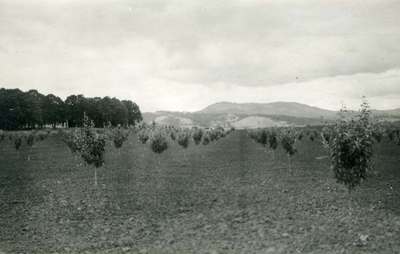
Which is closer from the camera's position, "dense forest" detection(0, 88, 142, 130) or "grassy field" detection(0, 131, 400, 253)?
"grassy field" detection(0, 131, 400, 253)

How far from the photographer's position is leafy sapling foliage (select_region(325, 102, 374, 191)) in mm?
17297

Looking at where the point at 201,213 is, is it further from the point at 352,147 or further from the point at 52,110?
the point at 52,110

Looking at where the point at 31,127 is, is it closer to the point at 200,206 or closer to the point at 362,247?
the point at 200,206

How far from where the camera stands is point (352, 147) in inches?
682

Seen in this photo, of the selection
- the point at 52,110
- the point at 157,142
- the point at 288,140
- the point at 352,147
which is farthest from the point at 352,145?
the point at 52,110

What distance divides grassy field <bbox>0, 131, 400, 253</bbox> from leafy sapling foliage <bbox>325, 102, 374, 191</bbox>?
1.55 meters

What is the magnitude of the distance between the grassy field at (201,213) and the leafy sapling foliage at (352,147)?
1.55 metres

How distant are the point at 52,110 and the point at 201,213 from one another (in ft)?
403

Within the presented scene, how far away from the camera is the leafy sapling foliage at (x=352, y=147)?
56.7 ft

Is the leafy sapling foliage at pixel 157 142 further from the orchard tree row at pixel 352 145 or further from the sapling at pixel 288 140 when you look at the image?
the orchard tree row at pixel 352 145

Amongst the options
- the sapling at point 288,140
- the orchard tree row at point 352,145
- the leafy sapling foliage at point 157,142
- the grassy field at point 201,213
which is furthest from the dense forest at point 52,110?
the orchard tree row at point 352,145

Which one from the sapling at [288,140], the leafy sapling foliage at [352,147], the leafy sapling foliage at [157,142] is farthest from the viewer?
the leafy sapling foliage at [157,142]

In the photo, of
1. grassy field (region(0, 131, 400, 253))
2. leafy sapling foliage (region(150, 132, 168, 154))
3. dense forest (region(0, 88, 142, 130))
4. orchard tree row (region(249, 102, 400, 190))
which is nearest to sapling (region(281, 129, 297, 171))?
grassy field (region(0, 131, 400, 253))

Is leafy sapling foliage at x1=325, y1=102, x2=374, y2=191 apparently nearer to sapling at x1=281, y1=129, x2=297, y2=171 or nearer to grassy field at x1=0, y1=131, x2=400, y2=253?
grassy field at x1=0, y1=131, x2=400, y2=253
